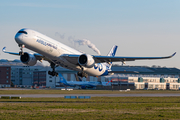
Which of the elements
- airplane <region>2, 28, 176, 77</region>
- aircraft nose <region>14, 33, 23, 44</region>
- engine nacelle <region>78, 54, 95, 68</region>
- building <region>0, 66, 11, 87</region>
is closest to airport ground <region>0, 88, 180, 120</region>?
engine nacelle <region>78, 54, 95, 68</region>

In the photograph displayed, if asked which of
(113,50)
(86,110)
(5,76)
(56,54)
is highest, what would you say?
(113,50)

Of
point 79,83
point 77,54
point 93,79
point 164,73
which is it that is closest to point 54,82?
point 93,79

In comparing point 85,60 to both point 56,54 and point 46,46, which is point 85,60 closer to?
point 56,54

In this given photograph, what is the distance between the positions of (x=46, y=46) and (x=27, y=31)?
368 cm

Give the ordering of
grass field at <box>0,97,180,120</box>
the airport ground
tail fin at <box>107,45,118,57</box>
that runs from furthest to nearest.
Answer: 1. tail fin at <box>107,45,118,57</box>
2. the airport ground
3. grass field at <box>0,97,180,120</box>

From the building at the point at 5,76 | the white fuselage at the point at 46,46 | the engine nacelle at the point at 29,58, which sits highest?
the white fuselage at the point at 46,46

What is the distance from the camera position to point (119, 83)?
14075 cm

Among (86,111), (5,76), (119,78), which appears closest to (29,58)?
(86,111)

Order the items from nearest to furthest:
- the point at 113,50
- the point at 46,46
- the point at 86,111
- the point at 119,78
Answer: the point at 86,111 → the point at 46,46 → the point at 113,50 → the point at 119,78

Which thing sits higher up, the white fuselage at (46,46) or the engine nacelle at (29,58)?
the white fuselage at (46,46)

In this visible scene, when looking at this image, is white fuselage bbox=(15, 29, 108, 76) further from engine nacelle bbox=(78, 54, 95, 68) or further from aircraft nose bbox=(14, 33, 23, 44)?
engine nacelle bbox=(78, 54, 95, 68)

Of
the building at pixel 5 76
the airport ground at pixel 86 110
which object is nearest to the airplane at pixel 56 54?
the airport ground at pixel 86 110

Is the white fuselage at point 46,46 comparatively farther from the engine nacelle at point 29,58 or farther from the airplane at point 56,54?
the engine nacelle at point 29,58

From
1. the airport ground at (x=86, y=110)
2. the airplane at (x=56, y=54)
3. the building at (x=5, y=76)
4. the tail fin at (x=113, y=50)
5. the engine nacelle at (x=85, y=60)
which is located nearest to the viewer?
the airport ground at (x=86, y=110)
